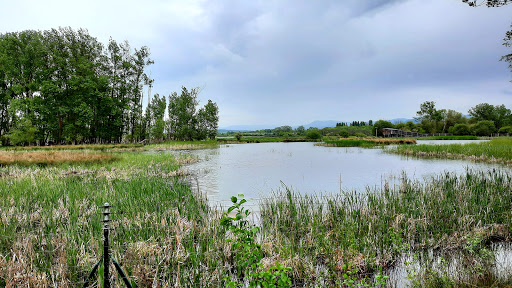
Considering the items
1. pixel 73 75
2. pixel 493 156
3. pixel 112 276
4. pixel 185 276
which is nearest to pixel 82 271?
pixel 112 276

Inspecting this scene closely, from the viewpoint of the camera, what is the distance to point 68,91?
3656cm

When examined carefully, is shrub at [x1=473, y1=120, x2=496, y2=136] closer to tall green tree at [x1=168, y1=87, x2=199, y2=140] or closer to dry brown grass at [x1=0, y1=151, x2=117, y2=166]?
tall green tree at [x1=168, y1=87, x2=199, y2=140]

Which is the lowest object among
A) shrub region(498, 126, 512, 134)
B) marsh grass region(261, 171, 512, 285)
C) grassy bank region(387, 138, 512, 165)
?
marsh grass region(261, 171, 512, 285)

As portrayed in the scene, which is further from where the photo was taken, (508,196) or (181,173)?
(181,173)

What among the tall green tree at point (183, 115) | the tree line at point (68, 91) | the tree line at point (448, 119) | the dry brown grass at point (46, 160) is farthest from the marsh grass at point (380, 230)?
the tree line at point (448, 119)

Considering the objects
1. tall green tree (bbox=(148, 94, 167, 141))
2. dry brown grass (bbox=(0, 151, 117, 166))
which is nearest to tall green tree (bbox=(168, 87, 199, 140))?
tall green tree (bbox=(148, 94, 167, 141))

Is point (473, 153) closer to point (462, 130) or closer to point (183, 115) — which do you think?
point (183, 115)

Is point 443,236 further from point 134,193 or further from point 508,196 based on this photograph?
point 134,193

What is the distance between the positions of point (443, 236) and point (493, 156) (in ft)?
65.3

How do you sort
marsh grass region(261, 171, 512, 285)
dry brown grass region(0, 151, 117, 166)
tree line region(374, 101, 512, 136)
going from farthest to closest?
tree line region(374, 101, 512, 136) → dry brown grass region(0, 151, 117, 166) → marsh grass region(261, 171, 512, 285)

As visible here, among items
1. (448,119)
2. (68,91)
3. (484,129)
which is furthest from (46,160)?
(448,119)

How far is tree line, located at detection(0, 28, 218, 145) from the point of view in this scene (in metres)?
33.1

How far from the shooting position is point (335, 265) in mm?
3922

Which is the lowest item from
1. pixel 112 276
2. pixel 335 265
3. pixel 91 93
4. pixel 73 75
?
pixel 335 265
